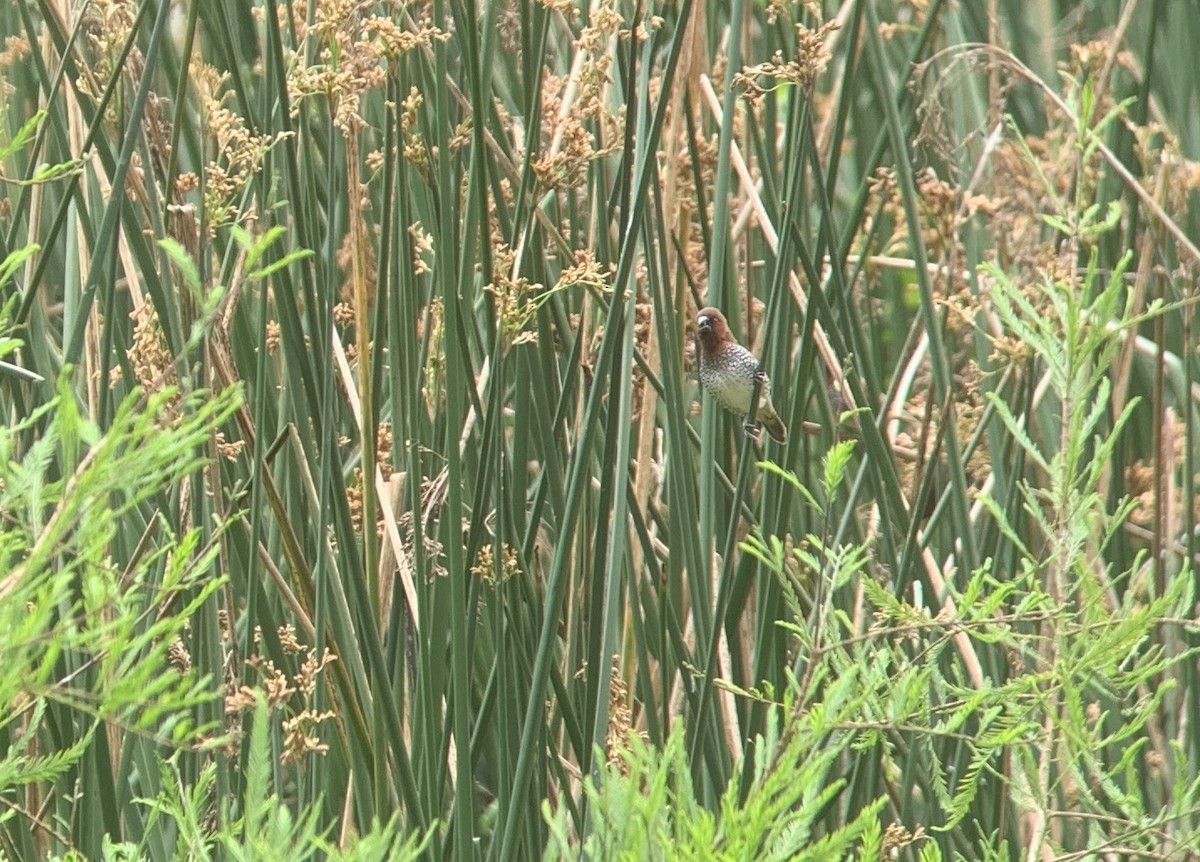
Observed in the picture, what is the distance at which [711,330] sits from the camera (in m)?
1.72

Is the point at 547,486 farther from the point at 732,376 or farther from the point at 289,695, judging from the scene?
the point at 732,376

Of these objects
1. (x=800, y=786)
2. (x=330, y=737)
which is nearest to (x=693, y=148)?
(x=330, y=737)

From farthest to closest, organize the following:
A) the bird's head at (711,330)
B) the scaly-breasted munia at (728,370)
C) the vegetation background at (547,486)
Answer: the scaly-breasted munia at (728,370)
the bird's head at (711,330)
the vegetation background at (547,486)

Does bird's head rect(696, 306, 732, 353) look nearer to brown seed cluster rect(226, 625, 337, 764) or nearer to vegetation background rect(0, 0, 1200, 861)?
vegetation background rect(0, 0, 1200, 861)

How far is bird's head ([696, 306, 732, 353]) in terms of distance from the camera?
1.57 metres

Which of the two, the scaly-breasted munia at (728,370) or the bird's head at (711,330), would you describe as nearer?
the bird's head at (711,330)

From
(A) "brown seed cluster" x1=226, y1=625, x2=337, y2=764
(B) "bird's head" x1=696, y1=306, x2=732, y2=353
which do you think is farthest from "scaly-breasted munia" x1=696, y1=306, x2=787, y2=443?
(A) "brown seed cluster" x1=226, y1=625, x2=337, y2=764

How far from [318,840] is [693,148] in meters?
0.91

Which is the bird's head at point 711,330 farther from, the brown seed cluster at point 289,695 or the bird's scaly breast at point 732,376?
the brown seed cluster at point 289,695

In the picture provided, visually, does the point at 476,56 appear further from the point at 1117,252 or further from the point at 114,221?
the point at 1117,252

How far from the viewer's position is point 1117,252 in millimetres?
2195

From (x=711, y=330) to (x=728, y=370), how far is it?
13 centimetres

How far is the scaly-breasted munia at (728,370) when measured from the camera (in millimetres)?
1679

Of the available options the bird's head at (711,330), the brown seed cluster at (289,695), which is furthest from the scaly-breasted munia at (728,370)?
the brown seed cluster at (289,695)
